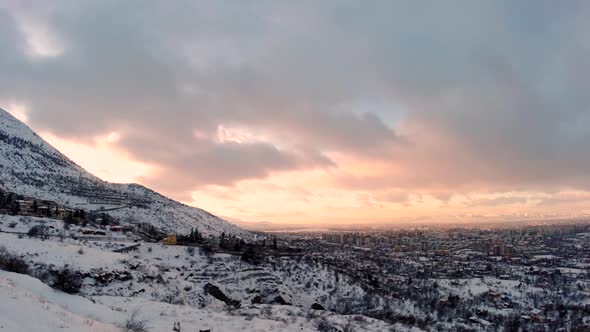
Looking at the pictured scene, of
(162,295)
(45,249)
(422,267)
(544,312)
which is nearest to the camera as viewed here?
(162,295)

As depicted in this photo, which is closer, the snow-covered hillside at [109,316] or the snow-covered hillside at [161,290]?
the snow-covered hillside at [109,316]

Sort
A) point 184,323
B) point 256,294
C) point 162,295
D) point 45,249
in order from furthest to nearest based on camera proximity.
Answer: point 256,294, point 45,249, point 162,295, point 184,323

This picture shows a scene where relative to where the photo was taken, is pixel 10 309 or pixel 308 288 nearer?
pixel 10 309

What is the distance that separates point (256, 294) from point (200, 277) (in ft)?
30.1

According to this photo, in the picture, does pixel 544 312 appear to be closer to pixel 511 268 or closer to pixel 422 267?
pixel 422 267

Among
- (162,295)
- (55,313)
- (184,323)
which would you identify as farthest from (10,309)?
(162,295)

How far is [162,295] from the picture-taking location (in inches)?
1547

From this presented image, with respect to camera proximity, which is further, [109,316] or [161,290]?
[161,290]

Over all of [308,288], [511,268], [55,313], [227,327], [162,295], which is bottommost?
[511,268]

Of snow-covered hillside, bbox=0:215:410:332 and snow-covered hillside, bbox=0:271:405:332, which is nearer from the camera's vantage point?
snow-covered hillside, bbox=0:271:405:332

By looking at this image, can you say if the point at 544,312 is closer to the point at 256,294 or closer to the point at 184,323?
the point at 256,294

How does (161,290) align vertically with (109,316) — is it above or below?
below

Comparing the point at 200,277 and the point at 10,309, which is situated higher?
the point at 10,309

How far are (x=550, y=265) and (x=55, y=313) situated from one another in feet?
656
